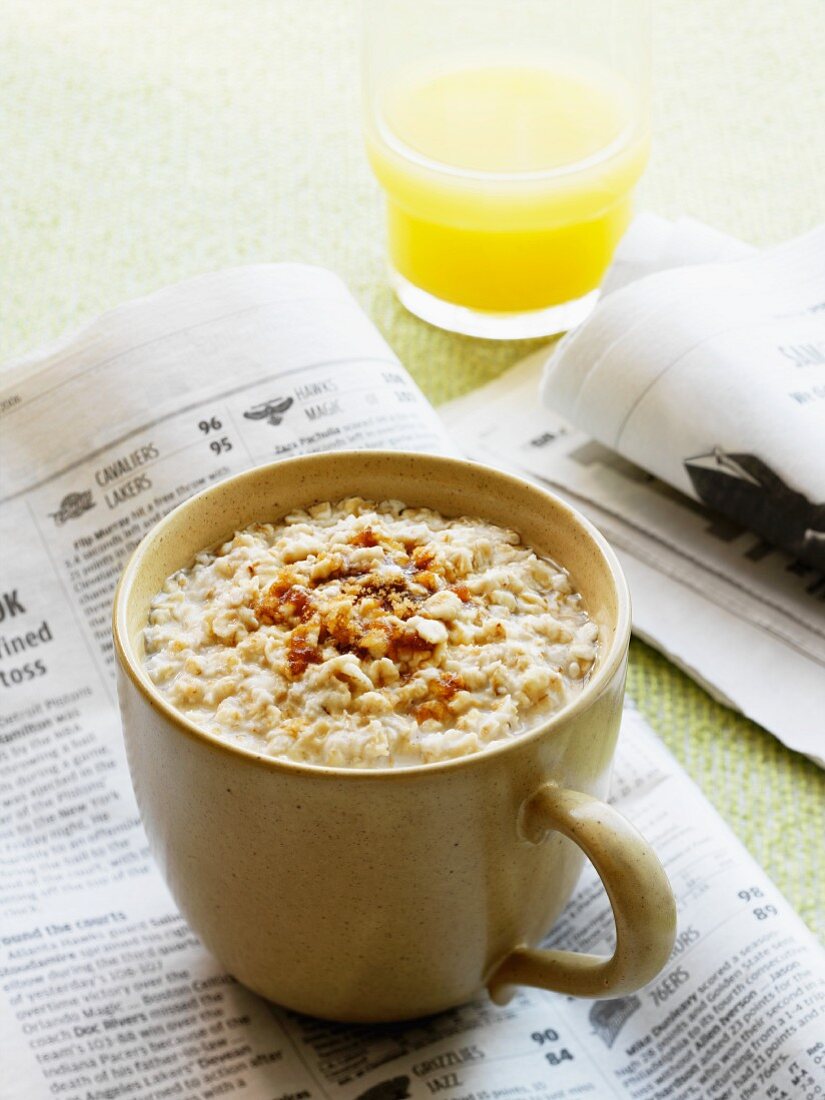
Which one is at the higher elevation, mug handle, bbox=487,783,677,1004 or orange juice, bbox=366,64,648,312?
mug handle, bbox=487,783,677,1004

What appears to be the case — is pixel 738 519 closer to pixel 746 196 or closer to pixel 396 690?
pixel 396 690

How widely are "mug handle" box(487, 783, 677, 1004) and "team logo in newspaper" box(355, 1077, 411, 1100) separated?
0.40 ft

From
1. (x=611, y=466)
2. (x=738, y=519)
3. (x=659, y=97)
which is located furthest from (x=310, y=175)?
(x=738, y=519)

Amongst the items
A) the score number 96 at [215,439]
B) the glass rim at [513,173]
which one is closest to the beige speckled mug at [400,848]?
the score number 96 at [215,439]

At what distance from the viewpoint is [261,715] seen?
60cm

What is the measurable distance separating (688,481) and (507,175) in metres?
0.33

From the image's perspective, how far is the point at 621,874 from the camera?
0.56 meters

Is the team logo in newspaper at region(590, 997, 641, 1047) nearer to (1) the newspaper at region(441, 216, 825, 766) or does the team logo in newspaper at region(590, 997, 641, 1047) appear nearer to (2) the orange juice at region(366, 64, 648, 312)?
(1) the newspaper at region(441, 216, 825, 766)

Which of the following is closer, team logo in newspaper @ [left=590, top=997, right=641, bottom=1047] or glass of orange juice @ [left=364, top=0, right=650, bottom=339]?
team logo in newspaper @ [left=590, top=997, right=641, bottom=1047]

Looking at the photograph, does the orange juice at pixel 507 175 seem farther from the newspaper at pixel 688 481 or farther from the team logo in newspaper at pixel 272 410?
the team logo in newspaper at pixel 272 410

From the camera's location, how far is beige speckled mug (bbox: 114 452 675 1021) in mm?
564

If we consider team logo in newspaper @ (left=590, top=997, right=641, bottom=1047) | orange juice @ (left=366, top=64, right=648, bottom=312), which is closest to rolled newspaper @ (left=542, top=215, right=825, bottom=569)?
orange juice @ (left=366, top=64, right=648, bottom=312)

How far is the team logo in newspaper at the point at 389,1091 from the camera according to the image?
26.2 inches

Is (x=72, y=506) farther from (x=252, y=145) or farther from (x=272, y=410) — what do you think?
(x=252, y=145)
